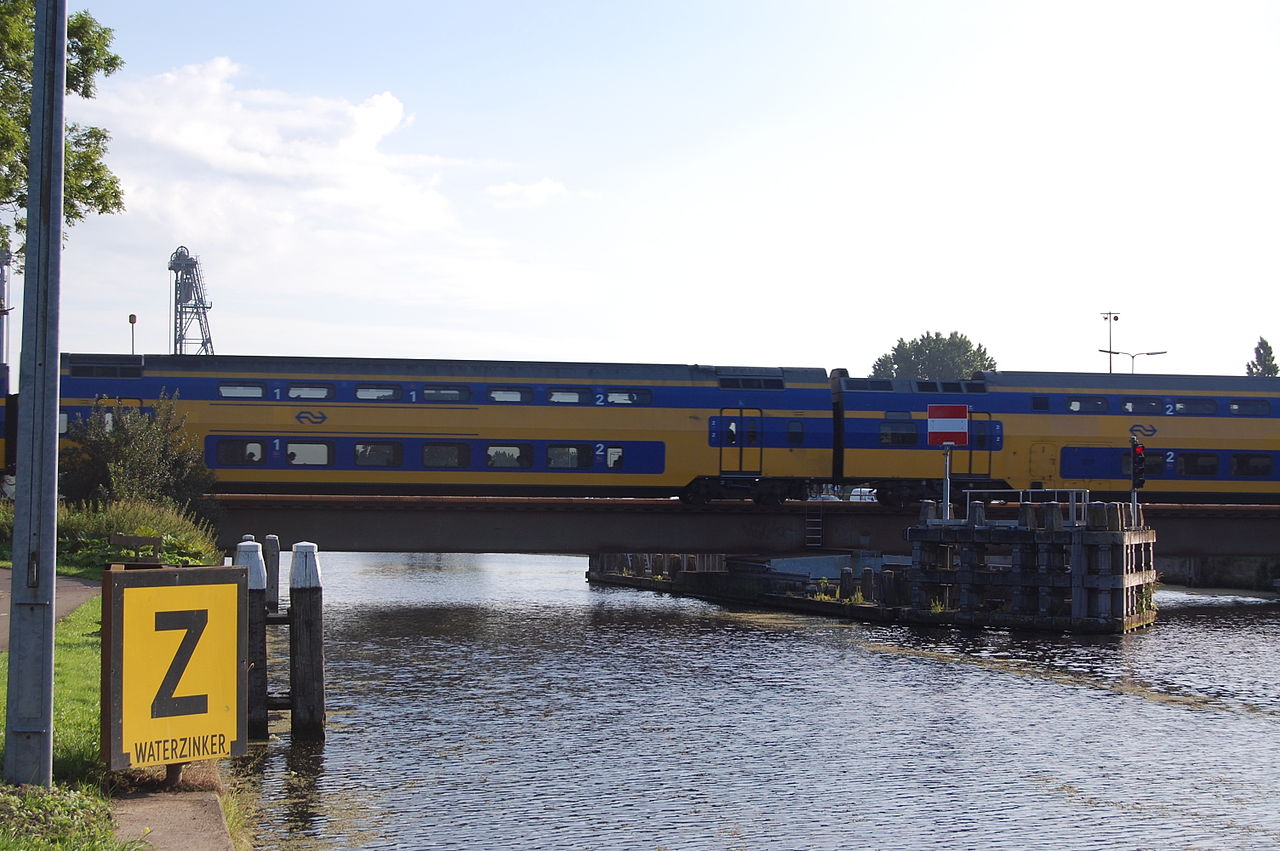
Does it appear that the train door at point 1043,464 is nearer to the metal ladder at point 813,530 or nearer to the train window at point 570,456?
the metal ladder at point 813,530

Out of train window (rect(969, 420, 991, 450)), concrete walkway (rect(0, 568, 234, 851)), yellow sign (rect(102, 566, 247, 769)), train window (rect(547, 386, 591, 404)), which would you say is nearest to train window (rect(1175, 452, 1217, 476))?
train window (rect(969, 420, 991, 450))

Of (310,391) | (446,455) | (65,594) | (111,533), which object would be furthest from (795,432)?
(65,594)

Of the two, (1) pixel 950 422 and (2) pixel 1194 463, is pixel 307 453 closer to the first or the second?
(1) pixel 950 422

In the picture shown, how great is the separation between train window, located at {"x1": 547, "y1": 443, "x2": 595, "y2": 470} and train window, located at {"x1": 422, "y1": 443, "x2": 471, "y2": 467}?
2.63 metres

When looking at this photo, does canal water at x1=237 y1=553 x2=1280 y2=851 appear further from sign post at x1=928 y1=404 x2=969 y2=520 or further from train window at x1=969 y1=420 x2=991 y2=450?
train window at x1=969 y1=420 x2=991 y2=450

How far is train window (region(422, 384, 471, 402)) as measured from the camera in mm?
41125

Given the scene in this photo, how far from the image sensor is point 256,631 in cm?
1634

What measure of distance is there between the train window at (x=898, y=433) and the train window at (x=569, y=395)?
9.89m

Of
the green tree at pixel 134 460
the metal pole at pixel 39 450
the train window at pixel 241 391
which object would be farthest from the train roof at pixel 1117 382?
the metal pole at pixel 39 450

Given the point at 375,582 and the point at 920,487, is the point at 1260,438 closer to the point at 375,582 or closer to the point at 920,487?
the point at 920,487

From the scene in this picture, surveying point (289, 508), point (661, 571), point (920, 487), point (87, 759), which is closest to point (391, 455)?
point (289, 508)

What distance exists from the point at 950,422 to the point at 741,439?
6.65 m

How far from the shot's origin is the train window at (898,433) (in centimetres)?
4291

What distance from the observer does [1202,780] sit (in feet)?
55.7
